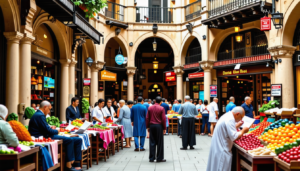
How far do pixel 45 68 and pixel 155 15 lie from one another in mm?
12993

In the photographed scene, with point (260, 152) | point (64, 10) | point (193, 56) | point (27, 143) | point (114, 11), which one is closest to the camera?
point (260, 152)

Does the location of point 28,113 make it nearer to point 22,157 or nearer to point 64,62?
point 22,157

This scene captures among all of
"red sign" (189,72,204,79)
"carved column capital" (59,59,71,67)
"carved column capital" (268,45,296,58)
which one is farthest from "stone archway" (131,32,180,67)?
"carved column capital" (268,45,296,58)

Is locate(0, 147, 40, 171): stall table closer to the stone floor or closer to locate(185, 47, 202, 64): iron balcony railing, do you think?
the stone floor

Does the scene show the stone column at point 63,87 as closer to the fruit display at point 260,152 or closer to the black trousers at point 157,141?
the black trousers at point 157,141

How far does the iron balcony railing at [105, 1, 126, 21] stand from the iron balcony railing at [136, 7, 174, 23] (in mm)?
1552

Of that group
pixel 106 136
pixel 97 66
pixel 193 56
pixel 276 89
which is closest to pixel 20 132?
pixel 106 136

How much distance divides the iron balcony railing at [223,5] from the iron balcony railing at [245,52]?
99.1 inches

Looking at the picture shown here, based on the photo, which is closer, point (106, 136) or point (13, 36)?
point (13, 36)

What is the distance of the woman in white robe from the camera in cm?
561

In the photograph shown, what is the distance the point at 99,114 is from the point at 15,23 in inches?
162

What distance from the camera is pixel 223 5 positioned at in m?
19.2

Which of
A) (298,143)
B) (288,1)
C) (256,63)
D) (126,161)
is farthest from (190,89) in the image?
(298,143)

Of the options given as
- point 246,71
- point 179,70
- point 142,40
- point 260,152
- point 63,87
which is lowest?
point 260,152
